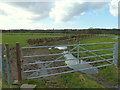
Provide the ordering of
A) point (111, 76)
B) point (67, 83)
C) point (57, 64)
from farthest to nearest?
point (57, 64)
point (111, 76)
point (67, 83)

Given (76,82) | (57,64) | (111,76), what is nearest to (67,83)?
(76,82)

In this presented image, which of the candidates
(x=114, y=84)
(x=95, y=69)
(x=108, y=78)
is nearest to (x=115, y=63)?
(x=95, y=69)

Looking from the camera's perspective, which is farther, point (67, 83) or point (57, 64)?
point (57, 64)

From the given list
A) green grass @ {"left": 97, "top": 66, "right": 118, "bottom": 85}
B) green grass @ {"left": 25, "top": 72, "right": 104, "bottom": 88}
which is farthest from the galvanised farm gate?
green grass @ {"left": 97, "top": 66, "right": 118, "bottom": 85}

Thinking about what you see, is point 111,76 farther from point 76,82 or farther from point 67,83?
point 67,83

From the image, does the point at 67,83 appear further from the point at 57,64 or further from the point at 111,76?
the point at 57,64

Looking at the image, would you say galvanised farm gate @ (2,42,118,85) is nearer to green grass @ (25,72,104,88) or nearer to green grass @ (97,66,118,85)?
green grass @ (25,72,104,88)

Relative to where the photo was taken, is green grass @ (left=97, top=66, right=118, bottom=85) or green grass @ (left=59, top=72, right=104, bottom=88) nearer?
green grass @ (left=59, top=72, right=104, bottom=88)

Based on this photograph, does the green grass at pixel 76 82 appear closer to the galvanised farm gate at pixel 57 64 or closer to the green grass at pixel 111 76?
the galvanised farm gate at pixel 57 64

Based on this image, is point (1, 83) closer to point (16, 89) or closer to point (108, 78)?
point (16, 89)

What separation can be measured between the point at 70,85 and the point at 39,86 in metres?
1.05

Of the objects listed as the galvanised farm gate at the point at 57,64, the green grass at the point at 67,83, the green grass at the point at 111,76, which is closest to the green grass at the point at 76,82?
the green grass at the point at 67,83

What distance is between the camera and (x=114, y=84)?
3.26 meters

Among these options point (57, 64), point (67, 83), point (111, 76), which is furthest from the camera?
point (57, 64)
